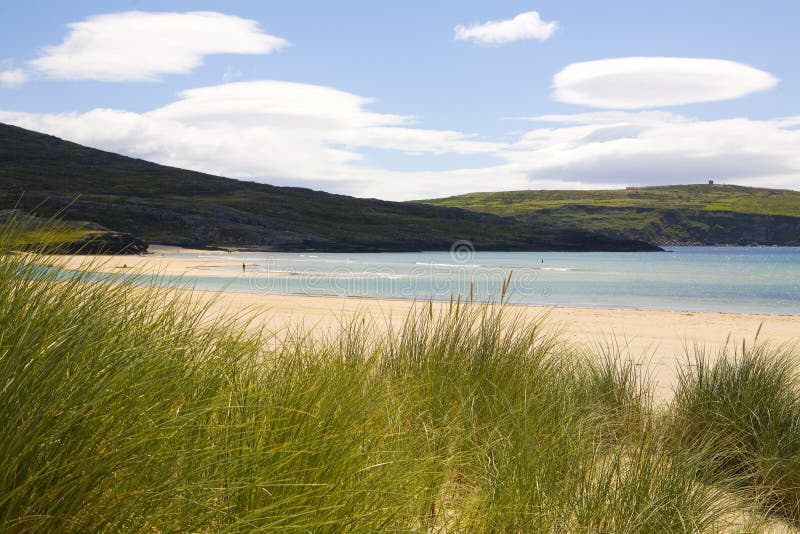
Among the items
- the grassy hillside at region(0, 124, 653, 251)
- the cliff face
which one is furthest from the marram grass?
the cliff face

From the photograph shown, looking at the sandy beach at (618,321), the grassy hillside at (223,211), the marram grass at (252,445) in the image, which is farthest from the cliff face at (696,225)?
the marram grass at (252,445)

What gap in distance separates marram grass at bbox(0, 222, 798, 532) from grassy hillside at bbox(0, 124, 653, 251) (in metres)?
83.4

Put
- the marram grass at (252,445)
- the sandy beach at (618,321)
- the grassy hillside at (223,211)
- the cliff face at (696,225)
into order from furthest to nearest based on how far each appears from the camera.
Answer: the cliff face at (696,225) < the grassy hillside at (223,211) < the sandy beach at (618,321) < the marram grass at (252,445)

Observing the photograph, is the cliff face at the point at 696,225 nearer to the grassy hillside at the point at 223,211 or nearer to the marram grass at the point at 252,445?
the grassy hillside at the point at 223,211

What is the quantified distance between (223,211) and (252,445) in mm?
104681

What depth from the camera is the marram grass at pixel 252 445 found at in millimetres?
1928

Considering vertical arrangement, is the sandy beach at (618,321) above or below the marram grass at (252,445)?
below

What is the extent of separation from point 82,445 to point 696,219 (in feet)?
687

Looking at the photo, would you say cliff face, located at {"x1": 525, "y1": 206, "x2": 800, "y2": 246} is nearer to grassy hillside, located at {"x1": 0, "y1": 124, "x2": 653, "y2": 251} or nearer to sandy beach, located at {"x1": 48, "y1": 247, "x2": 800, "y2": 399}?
grassy hillside, located at {"x1": 0, "y1": 124, "x2": 653, "y2": 251}

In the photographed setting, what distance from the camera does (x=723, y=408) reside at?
541cm

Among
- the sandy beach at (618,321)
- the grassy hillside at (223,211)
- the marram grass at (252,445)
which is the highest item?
the grassy hillside at (223,211)

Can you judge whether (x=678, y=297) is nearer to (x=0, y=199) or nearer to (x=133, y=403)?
(x=133, y=403)

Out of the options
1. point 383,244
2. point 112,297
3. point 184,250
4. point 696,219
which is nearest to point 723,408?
point 112,297

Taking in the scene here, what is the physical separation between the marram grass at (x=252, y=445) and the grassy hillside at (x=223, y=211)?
83.4 metres
